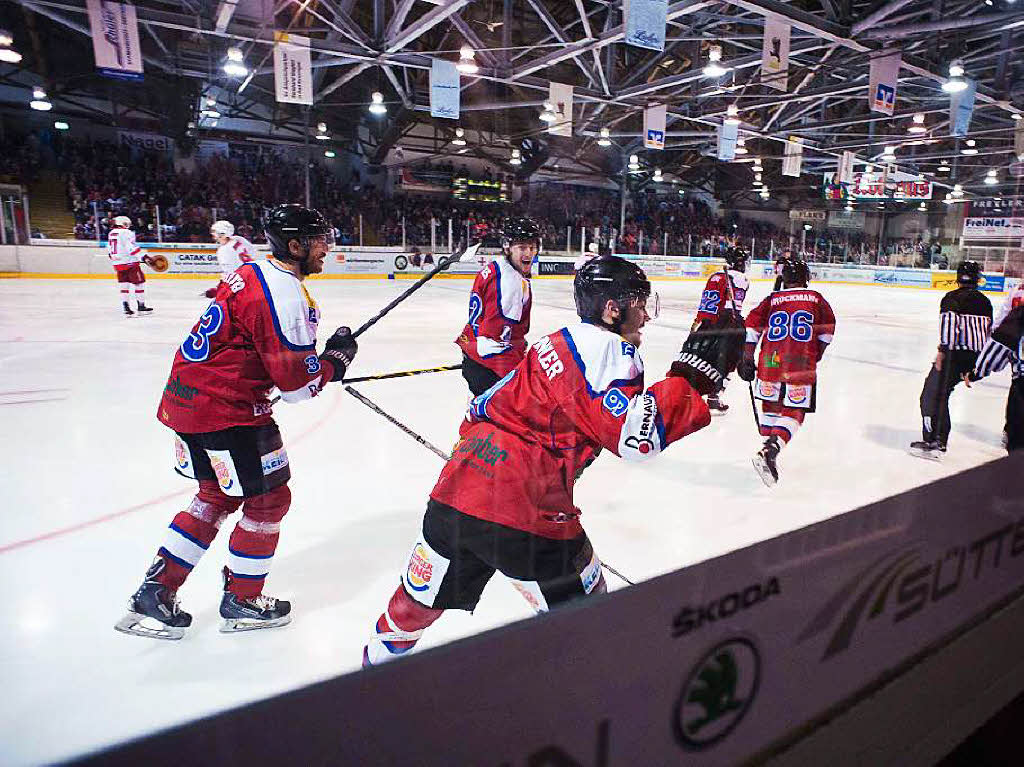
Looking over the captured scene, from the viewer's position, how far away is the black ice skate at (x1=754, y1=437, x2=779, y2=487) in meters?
3.21

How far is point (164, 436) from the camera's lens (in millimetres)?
3836

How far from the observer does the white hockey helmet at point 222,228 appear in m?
2.97

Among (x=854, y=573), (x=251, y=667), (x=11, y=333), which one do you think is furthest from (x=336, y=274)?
(x=11, y=333)

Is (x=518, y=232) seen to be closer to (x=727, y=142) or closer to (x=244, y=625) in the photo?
(x=244, y=625)

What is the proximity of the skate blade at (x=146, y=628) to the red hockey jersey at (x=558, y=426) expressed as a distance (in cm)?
109

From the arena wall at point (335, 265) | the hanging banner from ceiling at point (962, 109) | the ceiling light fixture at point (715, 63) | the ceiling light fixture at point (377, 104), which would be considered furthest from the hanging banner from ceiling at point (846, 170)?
the ceiling light fixture at point (715, 63)

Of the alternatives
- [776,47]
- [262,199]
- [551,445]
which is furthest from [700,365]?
[776,47]

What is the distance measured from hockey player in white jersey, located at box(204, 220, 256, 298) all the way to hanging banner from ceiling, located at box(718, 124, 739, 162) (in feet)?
23.9

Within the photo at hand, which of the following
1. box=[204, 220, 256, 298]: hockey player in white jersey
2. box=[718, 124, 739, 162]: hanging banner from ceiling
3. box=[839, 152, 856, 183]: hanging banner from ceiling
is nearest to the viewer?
box=[204, 220, 256, 298]: hockey player in white jersey

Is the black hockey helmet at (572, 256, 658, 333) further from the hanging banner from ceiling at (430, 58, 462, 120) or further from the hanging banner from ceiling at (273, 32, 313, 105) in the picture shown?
the hanging banner from ceiling at (430, 58, 462, 120)

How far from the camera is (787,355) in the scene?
3.38 meters

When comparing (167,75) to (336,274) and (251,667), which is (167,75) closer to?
(336,274)

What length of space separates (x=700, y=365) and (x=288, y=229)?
1.20m

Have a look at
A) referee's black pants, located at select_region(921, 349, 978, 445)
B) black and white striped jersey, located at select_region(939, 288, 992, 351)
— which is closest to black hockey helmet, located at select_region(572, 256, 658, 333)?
black and white striped jersey, located at select_region(939, 288, 992, 351)
